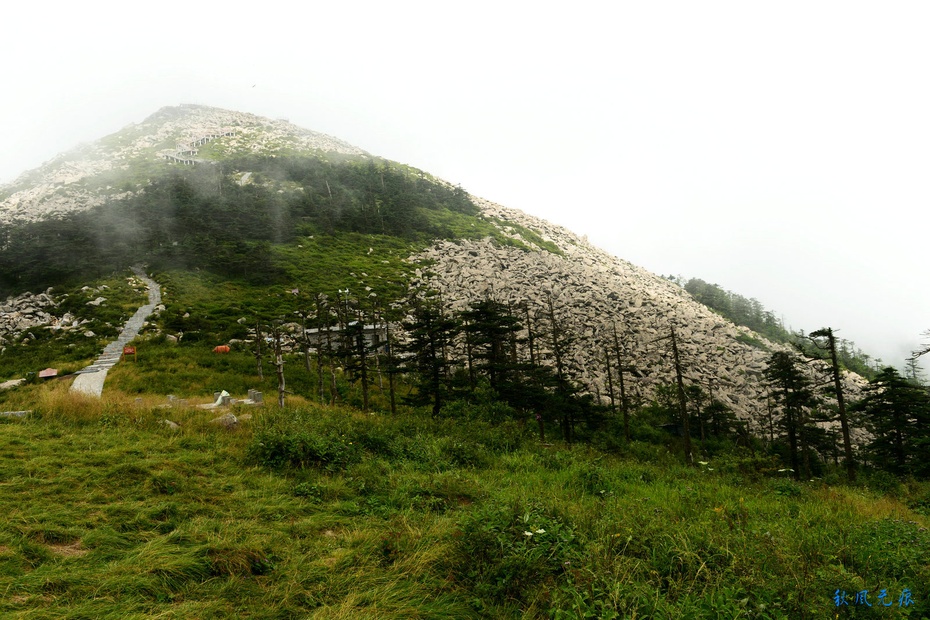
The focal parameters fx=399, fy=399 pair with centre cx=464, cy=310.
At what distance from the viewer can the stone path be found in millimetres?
22453

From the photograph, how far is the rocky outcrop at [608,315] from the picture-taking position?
40.1 m

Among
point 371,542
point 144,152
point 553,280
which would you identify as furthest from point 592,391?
point 144,152

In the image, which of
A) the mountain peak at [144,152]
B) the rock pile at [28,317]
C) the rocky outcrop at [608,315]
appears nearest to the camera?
the rock pile at [28,317]

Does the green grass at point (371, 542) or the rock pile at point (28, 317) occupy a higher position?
the rock pile at point (28, 317)

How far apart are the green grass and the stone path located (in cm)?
1187

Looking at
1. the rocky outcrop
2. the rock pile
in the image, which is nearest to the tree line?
the rocky outcrop

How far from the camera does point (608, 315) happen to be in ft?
152

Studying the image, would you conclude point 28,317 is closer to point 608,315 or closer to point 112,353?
point 112,353

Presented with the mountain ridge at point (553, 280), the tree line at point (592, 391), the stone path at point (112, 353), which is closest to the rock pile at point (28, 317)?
the stone path at point (112, 353)

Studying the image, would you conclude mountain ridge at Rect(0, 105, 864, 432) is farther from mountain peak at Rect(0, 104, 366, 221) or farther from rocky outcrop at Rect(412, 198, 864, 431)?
mountain peak at Rect(0, 104, 366, 221)

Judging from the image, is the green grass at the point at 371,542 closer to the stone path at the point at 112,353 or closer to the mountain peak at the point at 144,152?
the stone path at the point at 112,353

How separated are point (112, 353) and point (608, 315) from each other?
1811 inches

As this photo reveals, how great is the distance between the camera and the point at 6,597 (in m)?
3.98

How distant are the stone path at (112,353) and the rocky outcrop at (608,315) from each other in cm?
2764
